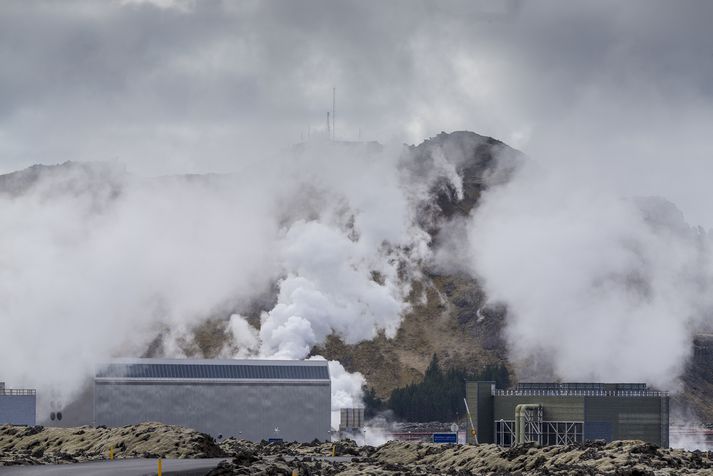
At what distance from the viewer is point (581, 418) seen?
138000 mm

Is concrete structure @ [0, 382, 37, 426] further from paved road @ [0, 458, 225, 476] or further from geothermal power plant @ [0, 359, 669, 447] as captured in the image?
paved road @ [0, 458, 225, 476]

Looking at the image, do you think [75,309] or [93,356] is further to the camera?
[75,309]

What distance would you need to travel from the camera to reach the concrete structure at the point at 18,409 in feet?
468

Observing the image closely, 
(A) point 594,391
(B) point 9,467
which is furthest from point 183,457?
(A) point 594,391

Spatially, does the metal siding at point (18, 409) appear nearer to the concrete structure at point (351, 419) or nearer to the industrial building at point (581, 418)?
the concrete structure at point (351, 419)

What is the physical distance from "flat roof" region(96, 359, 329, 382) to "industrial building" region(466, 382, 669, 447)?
22240mm

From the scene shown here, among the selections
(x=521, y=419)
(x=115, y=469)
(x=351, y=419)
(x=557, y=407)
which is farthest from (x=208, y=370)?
(x=115, y=469)

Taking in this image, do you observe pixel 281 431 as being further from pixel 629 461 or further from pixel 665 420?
pixel 629 461

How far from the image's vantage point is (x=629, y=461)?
249ft

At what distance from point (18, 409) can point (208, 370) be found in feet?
72.1

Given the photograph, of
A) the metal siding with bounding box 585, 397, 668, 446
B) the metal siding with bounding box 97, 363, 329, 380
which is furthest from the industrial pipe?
the metal siding with bounding box 97, 363, 329, 380

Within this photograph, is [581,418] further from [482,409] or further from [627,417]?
[482,409]

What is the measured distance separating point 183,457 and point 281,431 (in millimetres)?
56957

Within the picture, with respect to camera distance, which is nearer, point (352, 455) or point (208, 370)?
point (352, 455)
